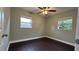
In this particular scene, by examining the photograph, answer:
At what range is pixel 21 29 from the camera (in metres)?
0.77

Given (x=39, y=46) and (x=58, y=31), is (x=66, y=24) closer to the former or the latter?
(x=58, y=31)

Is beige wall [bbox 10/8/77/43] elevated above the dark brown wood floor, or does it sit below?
above

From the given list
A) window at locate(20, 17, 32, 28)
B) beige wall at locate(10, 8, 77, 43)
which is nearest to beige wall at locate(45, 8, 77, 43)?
beige wall at locate(10, 8, 77, 43)

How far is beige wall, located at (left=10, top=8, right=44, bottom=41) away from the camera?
736 millimetres

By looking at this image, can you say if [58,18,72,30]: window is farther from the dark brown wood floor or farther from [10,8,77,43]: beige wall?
the dark brown wood floor

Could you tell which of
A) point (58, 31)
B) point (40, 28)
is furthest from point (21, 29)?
point (58, 31)

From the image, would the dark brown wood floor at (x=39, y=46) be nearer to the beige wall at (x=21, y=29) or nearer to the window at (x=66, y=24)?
the beige wall at (x=21, y=29)

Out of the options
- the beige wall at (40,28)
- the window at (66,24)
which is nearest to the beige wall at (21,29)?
the beige wall at (40,28)

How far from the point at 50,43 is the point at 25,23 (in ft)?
1.48

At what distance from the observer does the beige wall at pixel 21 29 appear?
2.41 ft
